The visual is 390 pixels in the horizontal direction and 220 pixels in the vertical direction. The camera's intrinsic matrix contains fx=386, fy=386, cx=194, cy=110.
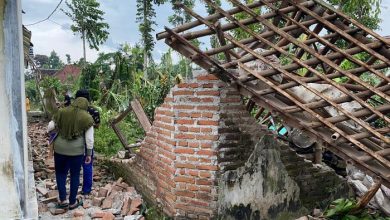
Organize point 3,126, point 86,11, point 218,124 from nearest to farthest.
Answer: point 3,126, point 218,124, point 86,11

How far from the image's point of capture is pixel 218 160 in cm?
432

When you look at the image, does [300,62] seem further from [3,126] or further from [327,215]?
[3,126]

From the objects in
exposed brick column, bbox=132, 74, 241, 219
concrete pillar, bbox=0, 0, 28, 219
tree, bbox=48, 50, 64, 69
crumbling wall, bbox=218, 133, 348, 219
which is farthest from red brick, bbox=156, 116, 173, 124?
tree, bbox=48, 50, 64, 69

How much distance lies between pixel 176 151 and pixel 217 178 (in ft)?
1.88

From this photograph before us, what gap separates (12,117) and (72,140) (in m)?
1.67

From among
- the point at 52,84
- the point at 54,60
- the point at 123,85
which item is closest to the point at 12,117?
the point at 123,85

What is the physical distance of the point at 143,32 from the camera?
23.0 m

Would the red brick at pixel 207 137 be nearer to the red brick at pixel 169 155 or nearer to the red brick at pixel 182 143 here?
the red brick at pixel 182 143

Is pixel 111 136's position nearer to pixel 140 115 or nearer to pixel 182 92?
pixel 140 115

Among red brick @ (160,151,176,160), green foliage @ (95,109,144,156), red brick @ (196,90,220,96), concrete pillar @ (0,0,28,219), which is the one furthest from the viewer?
green foliage @ (95,109,144,156)

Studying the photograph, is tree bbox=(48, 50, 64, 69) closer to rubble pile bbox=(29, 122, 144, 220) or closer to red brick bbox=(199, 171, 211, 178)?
rubble pile bbox=(29, 122, 144, 220)

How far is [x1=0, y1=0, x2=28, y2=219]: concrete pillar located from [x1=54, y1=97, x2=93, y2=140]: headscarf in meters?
1.44

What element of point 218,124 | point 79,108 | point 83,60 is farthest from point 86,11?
point 218,124

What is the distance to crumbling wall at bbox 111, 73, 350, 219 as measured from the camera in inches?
170
